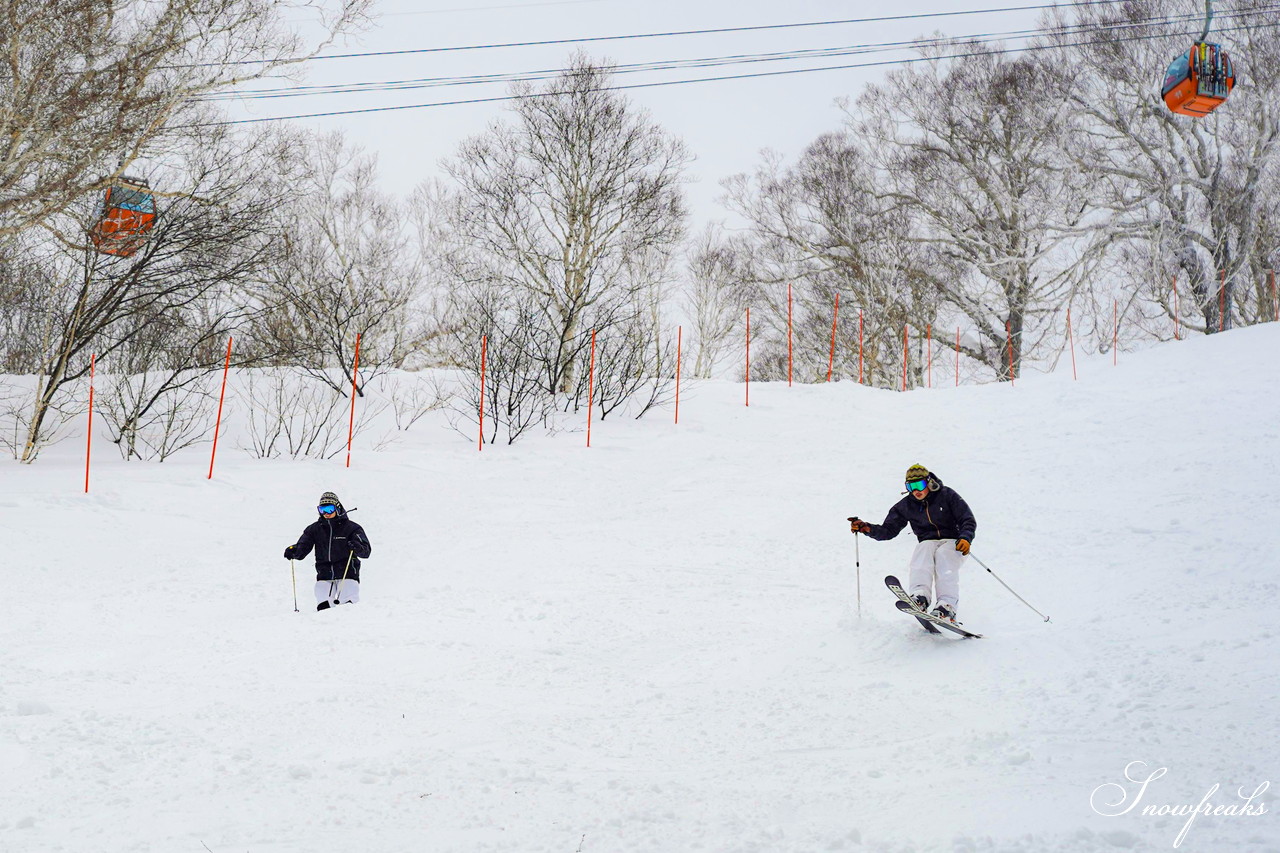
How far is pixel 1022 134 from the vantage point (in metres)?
24.3

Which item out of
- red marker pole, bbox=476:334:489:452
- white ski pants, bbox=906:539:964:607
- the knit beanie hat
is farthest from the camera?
red marker pole, bbox=476:334:489:452

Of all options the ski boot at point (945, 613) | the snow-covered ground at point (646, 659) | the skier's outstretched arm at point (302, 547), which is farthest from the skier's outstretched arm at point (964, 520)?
the skier's outstretched arm at point (302, 547)

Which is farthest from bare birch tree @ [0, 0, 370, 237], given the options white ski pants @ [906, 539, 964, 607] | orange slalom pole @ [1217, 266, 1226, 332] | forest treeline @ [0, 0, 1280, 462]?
orange slalom pole @ [1217, 266, 1226, 332]

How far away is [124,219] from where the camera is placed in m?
11.6

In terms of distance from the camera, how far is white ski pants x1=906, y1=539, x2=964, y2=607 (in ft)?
22.9

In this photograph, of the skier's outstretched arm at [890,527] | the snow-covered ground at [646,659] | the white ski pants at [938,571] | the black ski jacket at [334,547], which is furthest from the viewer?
the black ski jacket at [334,547]

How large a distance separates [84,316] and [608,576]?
27.6ft

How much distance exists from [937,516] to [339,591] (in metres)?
5.32

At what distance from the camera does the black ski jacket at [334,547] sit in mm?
8547

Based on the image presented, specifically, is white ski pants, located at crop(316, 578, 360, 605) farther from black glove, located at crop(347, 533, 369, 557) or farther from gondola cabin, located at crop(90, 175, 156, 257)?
gondola cabin, located at crop(90, 175, 156, 257)

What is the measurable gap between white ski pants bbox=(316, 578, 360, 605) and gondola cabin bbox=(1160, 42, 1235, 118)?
12.4m

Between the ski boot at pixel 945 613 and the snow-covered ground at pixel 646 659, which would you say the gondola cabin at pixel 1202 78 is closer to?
the snow-covered ground at pixel 646 659

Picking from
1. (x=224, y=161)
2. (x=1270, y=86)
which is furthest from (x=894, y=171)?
(x=224, y=161)

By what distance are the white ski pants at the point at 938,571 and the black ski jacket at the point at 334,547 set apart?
16.0ft
